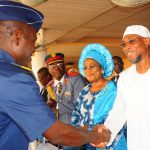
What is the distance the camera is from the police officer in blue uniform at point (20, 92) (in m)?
1.78

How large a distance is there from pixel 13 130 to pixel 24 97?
0.70 ft

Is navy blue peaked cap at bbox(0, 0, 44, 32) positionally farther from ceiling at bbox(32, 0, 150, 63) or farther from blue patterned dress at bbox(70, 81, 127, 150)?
ceiling at bbox(32, 0, 150, 63)

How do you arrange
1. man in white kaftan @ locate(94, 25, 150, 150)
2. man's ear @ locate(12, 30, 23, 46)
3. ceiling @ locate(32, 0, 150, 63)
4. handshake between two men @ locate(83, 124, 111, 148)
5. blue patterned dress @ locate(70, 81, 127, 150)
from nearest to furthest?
man's ear @ locate(12, 30, 23, 46) → man in white kaftan @ locate(94, 25, 150, 150) → handshake between two men @ locate(83, 124, 111, 148) → blue patterned dress @ locate(70, 81, 127, 150) → ceiling @ locate(32, 0, 150, 63)

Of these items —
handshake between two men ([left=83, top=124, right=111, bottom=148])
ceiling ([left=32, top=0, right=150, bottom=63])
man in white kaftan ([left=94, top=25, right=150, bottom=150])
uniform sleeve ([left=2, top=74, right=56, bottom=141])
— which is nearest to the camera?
uniform sleeve ([left=2, top=74, right=56, bottom=141])

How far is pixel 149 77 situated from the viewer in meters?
3.02

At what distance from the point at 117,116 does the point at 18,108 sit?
A: 1.61 m

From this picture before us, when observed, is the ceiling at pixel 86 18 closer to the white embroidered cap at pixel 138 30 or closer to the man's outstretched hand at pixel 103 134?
the white embroidered cap at pixel 138 30

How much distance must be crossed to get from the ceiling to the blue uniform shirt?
5.80m

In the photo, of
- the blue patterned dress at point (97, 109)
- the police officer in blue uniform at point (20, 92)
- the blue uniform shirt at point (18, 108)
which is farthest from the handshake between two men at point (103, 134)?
the blue uniform shirt at point (18, 108)

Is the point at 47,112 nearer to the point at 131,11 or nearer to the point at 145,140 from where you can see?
the point at 145,140

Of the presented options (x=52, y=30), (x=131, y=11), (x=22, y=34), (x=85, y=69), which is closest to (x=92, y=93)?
(x=85, y=69)

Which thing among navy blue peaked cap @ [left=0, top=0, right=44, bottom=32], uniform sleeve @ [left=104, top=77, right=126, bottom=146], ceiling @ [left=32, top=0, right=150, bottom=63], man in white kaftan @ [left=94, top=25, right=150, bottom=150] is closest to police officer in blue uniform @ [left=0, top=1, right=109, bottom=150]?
navy blue peaked cap @ [left=0, top=0, right=44, bottom=32]

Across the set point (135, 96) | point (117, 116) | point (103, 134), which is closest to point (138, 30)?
point (135, 96)

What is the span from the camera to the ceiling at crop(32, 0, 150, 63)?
26.4 ft
